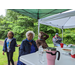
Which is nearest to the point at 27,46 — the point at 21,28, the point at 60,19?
the point at 60,19

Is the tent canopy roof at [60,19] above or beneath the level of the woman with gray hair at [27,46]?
above

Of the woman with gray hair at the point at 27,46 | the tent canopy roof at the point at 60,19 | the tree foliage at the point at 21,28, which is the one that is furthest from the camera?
the tree foliage at the point at 21,28

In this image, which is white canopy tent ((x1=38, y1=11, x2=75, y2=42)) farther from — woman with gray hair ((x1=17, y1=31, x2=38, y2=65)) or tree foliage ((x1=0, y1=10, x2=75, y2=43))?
tree foliage ((x1=0, y1=10, x2=75, y2=43))

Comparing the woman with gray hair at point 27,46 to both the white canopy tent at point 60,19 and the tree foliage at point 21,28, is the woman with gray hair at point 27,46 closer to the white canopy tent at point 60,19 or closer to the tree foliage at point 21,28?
the white canopy tent at point 60,19

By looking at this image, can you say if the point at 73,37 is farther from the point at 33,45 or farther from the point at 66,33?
the point at 33,45

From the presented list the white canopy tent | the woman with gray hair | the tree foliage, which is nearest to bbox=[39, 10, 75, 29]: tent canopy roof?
the white canopy tent


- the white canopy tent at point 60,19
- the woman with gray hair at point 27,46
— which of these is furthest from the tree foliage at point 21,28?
the woman with gray hair at point 27,46

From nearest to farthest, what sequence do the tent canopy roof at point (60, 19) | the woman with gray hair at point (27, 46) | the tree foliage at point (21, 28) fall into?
the woman with gray hair at point (27, 46) → the tent canopy roof at point (60, 19) → the tree foliage at point (21, 28)

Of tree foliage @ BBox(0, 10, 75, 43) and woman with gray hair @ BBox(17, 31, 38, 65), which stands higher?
tree foliage @ BBox(0, 10, 75, 43)

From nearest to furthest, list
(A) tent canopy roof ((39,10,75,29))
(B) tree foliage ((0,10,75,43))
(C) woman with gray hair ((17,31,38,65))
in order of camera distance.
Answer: (C) woman with gray hair ((17,31,38,65)) → (A) tent canopy roof ((39,10,75,29)) → (B) tree foliage ((0,10,75,43))

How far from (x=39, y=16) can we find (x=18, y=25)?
7059 millimetres

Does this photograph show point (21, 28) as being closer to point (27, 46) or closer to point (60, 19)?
point (60, 19)
